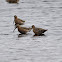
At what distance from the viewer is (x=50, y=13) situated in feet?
80.2

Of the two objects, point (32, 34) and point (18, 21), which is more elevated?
point (18, 21)

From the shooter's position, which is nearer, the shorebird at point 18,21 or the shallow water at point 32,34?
the shallow water at point 32,34

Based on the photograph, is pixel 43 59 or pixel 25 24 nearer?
pixel 43 59

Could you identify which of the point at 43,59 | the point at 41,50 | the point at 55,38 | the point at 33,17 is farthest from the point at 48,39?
the point at 33,17

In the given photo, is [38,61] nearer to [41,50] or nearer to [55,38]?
[41,50]

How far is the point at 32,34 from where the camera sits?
19.0 metres

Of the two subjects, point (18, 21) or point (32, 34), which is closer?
point (32, 34)

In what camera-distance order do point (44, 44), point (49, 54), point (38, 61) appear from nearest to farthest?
1. point (38, 61)
2. point (49, 54)
3. point (44, 44)

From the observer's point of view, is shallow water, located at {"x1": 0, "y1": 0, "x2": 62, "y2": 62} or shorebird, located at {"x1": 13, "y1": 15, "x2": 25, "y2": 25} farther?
shorebird, located at {"x1": 13, "y1": 15, "x2": 25, "y2": 25}

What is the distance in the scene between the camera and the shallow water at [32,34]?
14914 mm

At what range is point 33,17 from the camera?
2311 centimetres

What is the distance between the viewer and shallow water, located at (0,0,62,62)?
14.9 m

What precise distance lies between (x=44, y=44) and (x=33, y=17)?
6.59 metres

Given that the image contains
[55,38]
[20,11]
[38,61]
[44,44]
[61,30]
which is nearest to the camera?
[38,61]
